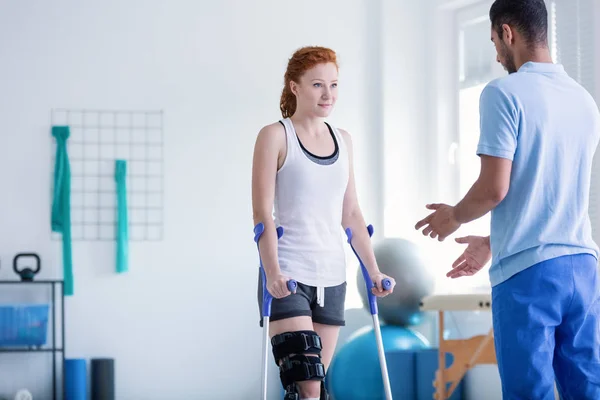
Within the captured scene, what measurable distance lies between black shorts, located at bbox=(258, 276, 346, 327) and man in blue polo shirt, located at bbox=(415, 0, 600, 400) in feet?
2.15

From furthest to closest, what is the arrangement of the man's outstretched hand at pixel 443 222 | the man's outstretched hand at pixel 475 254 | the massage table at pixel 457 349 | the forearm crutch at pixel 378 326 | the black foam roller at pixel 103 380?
the black foam roller at pixel 103 380 → the massage table at pixel 457 349 → the forearm crutch at pixel 378 326 → the man's outstretched hand at pixel 475 254 → the man's outstretched hand at pixel 443 222

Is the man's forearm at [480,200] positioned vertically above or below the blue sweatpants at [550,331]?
above

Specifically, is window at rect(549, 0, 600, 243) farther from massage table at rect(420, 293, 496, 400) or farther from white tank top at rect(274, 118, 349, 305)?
white tank top at rect(274, 118, 349, 305)

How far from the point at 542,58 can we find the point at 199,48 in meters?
3.86

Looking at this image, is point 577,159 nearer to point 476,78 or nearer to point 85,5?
point 476,78

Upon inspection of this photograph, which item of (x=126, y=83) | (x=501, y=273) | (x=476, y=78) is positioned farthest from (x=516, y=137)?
(x=126, y=83)

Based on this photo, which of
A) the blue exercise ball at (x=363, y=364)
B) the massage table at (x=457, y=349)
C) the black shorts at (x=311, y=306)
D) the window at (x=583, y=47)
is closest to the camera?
the black shorts at (x=311, y=306)

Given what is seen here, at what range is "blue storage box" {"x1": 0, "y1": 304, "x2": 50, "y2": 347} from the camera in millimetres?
5082

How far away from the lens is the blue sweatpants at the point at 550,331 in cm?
186

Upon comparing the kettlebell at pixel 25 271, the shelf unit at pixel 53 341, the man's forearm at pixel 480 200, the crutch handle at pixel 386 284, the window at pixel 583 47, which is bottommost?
the shelf unit at pixel 53 341

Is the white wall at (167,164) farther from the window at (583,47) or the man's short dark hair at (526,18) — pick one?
the man's short dark hair at (526,18)

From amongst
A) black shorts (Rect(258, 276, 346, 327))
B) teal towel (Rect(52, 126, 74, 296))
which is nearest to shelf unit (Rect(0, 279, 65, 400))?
teal towel (Rect(52, 126, 74, 296))

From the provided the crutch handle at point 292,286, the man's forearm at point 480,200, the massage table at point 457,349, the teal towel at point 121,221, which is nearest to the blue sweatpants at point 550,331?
the man's forearm at point 480,200

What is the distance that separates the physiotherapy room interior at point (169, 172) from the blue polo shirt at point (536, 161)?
316cm
